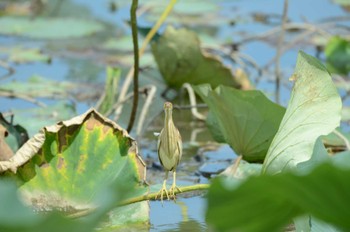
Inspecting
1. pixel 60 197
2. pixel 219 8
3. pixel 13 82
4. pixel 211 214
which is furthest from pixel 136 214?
pixel 219 8

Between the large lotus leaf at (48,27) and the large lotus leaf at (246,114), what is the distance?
8.24ft

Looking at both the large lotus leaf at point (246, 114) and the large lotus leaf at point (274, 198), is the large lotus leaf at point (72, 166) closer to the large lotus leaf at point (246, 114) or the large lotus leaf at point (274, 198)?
the large lotus leaf at point (246, 114)

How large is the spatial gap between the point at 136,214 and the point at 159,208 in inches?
8.6

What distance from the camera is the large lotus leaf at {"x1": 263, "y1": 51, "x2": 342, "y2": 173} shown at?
1.49 m

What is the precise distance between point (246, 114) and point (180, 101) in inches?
52.9

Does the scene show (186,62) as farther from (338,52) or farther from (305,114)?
(305,114)

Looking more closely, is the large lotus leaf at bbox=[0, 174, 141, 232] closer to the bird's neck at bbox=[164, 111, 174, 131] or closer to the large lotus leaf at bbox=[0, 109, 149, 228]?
the bird's neck at bbox=[164, 111, 174, 131]

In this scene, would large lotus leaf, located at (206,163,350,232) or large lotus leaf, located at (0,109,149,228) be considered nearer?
large lotus leaf, located at (206,163,350,232)

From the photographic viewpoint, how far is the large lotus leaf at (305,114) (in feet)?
4.90

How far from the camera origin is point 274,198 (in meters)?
0.86

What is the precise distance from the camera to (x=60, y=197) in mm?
Answer: 1786

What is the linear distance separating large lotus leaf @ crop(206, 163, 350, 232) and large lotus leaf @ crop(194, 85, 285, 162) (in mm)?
988

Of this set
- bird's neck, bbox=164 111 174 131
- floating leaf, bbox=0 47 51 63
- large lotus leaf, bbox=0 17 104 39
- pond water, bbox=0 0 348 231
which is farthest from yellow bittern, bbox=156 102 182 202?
large lotus leaf, bbox=0 17 104 39

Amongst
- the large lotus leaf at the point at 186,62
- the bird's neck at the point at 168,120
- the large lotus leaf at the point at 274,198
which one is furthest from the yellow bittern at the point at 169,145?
the large lotus leaf at the point at 186,62
